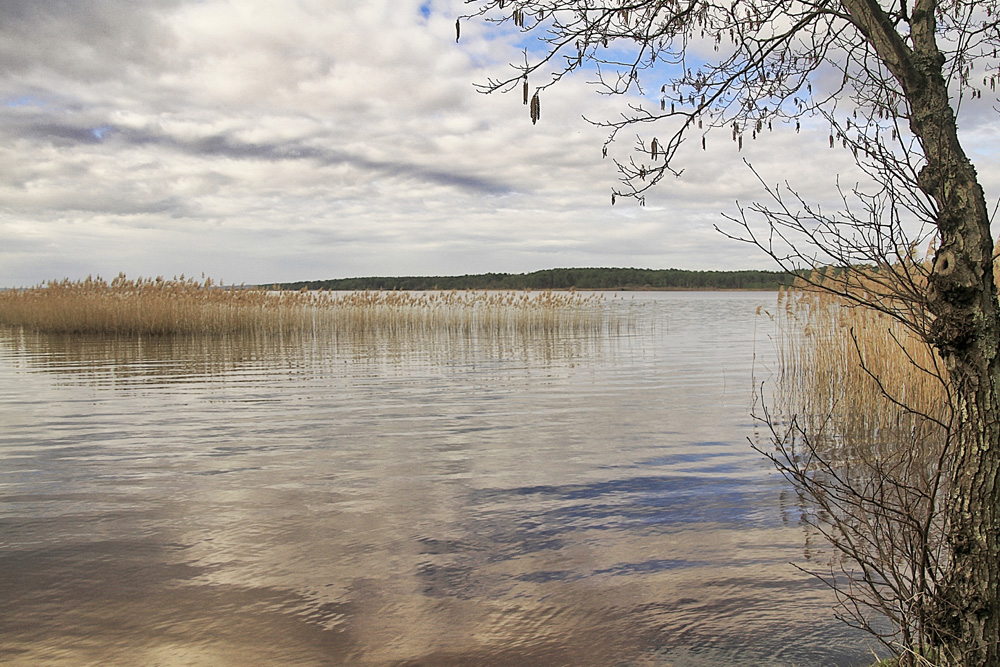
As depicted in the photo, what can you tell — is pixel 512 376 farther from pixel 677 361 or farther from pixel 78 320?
pixel 78 320

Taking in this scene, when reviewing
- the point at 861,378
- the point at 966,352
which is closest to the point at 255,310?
the point at 861,378

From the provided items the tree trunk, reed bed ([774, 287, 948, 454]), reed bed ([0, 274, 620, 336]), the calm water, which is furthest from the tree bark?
reed bed ([0, 274, 620, 336])

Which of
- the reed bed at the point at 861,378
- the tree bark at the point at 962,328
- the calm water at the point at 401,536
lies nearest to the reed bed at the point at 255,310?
the calm water at the point at 401,536

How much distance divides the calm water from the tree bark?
1079mm

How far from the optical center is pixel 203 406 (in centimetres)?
1129

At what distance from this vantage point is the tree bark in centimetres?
253

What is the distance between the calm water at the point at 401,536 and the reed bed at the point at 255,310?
13036 mm

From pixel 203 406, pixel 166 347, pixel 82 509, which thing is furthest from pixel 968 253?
pixel 166 347

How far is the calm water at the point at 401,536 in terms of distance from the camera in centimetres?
372

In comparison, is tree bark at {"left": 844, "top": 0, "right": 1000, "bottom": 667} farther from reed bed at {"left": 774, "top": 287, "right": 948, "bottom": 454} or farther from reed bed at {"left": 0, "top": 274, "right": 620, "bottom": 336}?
reed bed at {"left": 0, "top": 274, "right": 620, "bottom": 336}

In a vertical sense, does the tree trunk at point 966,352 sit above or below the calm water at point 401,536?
A: above

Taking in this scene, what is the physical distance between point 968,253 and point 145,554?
501 centimetres

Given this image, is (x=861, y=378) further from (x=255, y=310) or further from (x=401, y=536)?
(x=255, y=310)

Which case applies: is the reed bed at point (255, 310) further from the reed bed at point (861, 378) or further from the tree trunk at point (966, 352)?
the tree trunk at point (966, 352)
